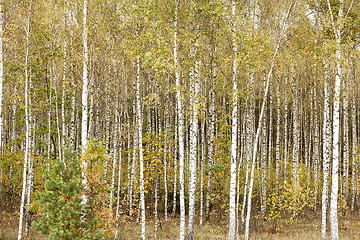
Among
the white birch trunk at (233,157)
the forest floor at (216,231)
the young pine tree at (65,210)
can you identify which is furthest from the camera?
the forest floor at (216,231)

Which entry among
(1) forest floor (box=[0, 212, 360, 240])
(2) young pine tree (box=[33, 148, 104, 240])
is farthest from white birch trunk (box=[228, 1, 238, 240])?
(2) young pine tree (box=[33, 148, 104, 240])

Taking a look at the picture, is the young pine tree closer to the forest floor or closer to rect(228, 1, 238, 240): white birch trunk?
rect(228, 1, 238, 240): white birch trunk

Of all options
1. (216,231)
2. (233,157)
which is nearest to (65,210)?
(233,157)

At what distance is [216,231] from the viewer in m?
14.4

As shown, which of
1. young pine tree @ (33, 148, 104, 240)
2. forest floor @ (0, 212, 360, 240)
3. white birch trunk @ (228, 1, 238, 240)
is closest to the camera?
young pine tree @ (33, 148, 104, 240)

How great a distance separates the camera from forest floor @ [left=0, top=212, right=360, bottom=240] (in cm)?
1297

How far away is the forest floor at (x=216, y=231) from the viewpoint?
42.5ft

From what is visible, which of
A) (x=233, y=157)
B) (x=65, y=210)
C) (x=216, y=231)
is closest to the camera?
Result: (x=65, y=210)

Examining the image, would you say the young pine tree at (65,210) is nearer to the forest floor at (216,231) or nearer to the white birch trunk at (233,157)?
the white birch trunk at (233,157)

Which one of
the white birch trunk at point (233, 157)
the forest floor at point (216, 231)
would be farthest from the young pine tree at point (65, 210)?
the forest floor at point (216, 231)

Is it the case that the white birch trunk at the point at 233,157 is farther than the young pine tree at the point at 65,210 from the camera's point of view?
Yes

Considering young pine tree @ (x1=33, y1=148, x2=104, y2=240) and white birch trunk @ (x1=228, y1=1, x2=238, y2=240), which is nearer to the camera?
young pine tree @ (x1=33, y1=148, x2=104, y2=240)

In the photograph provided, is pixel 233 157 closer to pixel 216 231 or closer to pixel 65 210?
pixel 65 210

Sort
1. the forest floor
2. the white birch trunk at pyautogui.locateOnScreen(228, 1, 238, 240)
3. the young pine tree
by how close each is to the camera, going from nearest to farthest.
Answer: the young pine tree, the white birch trunk at pyautogui.locateOnScreen(228, 1, 238, 240), the forest floor
